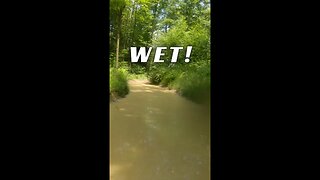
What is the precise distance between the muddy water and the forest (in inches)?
3.0

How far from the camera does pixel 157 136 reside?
1.93 meters

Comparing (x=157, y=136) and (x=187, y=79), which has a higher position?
(x=187, y=79)

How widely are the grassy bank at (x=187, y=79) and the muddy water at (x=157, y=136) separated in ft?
0.16

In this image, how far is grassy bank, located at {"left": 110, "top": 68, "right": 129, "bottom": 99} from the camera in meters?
1.87

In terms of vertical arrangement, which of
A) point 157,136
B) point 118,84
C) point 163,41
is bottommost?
point 157,136

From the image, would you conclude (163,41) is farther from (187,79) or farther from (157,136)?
(157,136)

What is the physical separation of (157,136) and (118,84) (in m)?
0.40

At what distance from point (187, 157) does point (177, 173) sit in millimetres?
115

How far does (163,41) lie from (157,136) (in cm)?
60

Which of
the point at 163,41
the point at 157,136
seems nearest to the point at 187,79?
the point at 163,41
